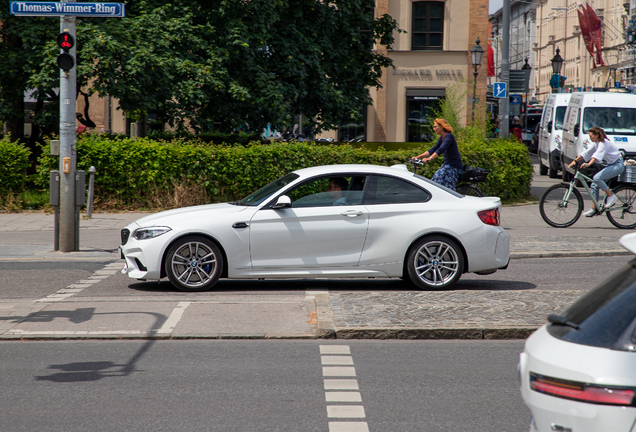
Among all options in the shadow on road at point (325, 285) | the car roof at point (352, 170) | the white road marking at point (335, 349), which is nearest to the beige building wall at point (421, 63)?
the shadow on road at point (325, 285)

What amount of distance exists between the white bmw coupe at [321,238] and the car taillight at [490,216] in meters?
0.01

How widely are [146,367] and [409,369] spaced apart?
1.92 meters

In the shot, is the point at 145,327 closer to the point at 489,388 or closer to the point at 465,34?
the point at 489,388

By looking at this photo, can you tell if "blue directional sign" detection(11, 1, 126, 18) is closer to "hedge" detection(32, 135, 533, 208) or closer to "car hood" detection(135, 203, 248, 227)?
"car hood" detection(135, 203, 248, 227)

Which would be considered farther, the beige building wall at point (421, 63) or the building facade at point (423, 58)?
the building facade at point (423, 58)

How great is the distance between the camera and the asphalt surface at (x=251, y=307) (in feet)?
22.6

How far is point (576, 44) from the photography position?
94.9m

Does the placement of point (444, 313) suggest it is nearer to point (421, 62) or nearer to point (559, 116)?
point (559, 116)

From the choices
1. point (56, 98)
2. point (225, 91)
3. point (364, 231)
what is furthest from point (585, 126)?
point (364, 231)

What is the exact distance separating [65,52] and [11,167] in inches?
275

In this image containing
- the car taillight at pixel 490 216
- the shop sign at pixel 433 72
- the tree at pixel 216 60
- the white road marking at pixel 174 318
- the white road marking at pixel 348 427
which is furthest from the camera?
the shop sign at pixel 433 72

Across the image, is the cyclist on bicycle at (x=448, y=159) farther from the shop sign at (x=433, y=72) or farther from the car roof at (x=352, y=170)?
the shop sign at (x=433, y=72)

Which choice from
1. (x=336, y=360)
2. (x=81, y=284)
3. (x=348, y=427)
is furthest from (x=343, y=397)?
(x=81, y=284)

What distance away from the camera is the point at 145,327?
23.2 ft
